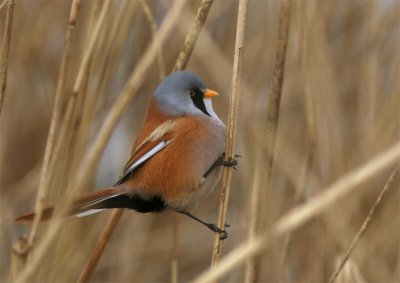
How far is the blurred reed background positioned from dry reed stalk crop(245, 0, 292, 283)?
369mm

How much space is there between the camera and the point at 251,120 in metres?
2.56

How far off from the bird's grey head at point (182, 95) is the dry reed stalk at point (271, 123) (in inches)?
15.5

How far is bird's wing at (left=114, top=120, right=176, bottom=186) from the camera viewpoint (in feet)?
7.94

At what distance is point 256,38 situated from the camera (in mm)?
3561

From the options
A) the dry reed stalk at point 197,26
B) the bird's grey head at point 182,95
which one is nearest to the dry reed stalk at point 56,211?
the dry reed stalk at point 197,26

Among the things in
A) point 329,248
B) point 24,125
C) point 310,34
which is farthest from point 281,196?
point 24,125

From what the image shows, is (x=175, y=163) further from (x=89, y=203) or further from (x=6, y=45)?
(x=6, y=45)

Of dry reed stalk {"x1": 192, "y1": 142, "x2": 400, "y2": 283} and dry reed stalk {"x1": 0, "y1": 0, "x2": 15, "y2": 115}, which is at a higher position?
dry reed stalk {"x1": 0, "y1": 0, "x2": 15, "y2": 115}

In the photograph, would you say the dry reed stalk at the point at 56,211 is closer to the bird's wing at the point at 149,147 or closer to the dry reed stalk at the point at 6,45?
the dry reed stalk at the point at 6,45

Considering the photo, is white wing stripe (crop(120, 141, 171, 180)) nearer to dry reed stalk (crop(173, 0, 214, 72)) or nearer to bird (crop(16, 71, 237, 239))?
bird (crop(16, 71, 237, 239))

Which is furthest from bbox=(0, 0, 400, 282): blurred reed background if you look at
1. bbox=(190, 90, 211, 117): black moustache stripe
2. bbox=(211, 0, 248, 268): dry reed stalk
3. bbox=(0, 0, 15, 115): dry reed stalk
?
bbox=(0, 0, 15, 115): dry reed stalk

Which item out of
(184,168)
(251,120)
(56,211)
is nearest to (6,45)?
(56,211)

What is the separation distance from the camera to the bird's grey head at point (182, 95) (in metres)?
2.56

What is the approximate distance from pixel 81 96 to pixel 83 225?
71.5 inches
